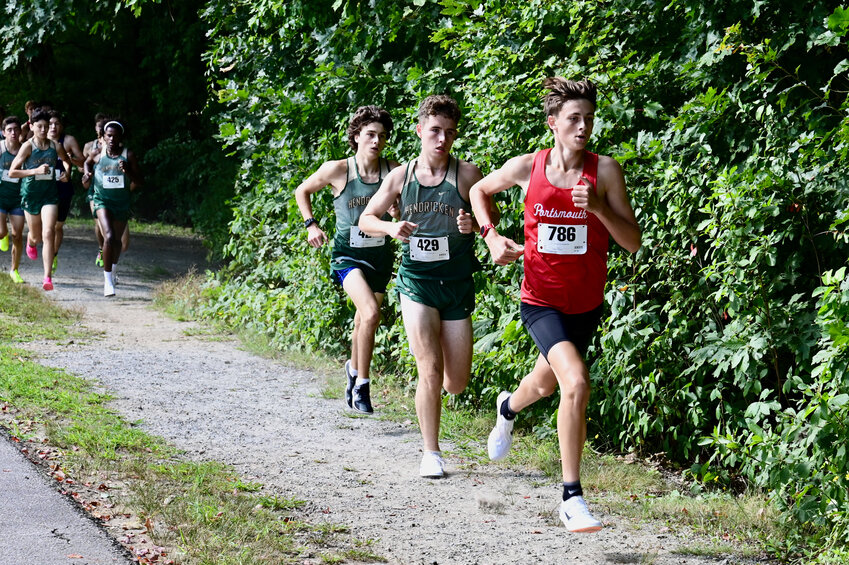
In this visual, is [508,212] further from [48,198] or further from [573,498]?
[48,198]

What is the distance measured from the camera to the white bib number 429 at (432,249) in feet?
19.5

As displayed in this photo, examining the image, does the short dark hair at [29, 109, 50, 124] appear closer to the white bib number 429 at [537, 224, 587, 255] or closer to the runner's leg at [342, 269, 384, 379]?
the runner's leg at [342, 269, 384, 379]

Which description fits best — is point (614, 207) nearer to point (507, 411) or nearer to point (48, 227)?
point (507, 411)

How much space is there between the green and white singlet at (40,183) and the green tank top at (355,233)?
22.4ft

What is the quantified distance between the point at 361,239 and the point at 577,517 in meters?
3.15

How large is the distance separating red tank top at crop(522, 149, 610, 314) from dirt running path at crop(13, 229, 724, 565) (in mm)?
1027

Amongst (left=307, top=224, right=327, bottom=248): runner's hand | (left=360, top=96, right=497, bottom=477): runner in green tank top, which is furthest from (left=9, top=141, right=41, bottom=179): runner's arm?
(left=360, top=96, right=497, bottom=477): runner in green tank top

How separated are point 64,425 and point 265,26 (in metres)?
4.91

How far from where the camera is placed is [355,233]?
726 cm

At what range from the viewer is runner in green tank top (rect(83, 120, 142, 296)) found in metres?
12.9

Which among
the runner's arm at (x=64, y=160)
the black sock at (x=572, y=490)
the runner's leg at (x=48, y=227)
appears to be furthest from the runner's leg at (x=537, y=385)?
the runner's arm at (x=64, y=160)

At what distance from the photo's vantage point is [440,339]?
19.8ft

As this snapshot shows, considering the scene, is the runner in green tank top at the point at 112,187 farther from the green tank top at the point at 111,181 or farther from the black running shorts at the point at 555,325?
the black running shorts at the point at 555,325

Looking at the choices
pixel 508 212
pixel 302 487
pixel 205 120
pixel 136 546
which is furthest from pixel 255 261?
pixel 205 120
